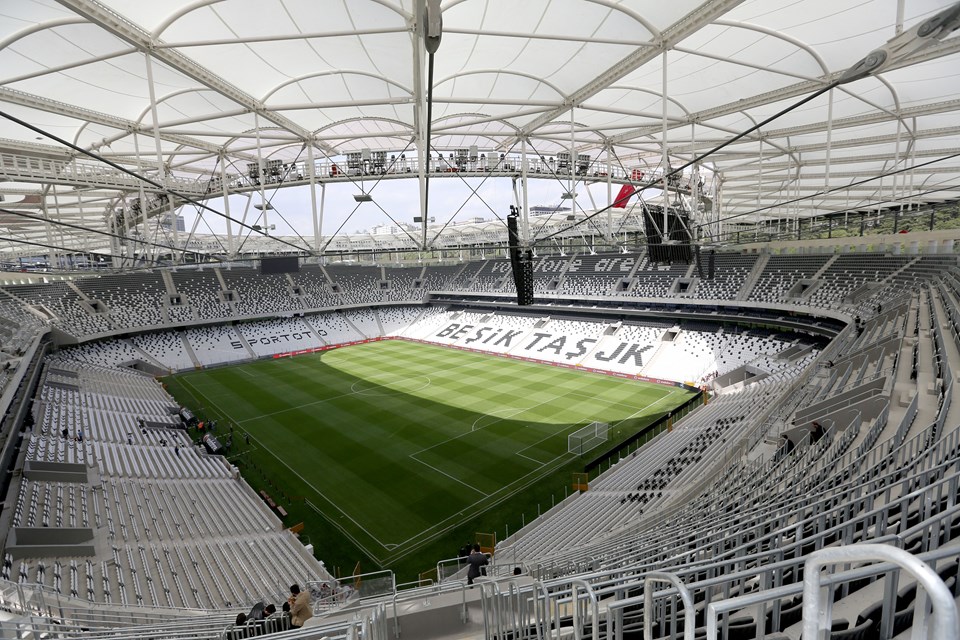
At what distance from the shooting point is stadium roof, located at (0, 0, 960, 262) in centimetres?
1020

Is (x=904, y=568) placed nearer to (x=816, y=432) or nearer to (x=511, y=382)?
(x=816, y=432)

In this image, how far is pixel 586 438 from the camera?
22.5m

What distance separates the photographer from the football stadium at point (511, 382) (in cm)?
485

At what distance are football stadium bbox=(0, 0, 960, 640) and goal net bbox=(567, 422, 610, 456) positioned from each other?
0.14 meters

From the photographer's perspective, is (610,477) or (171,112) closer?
(171,112)

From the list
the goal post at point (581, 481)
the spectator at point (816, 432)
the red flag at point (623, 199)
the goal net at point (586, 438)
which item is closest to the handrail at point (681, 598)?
the red flag at point (623, 199)

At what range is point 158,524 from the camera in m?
14.5

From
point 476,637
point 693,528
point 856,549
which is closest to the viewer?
point 856,549

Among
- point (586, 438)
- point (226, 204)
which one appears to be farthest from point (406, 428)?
point (226, 204)

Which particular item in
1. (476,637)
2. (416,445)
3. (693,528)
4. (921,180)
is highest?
(921,180)

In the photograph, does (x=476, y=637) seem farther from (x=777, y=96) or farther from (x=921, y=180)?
(x=921, y=180)

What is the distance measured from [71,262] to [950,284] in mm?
55225

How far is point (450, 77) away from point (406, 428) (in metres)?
17.5

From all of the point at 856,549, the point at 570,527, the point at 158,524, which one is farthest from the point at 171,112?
the point at 856,549
